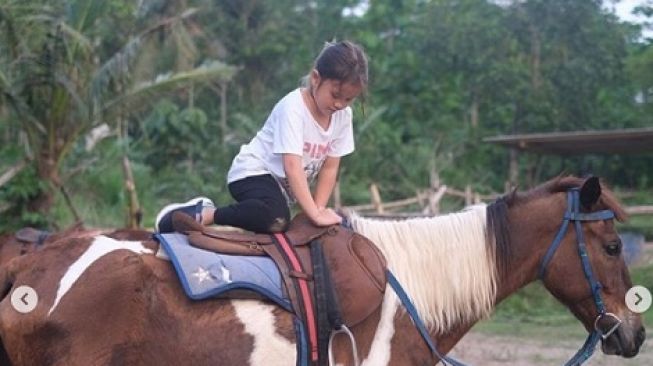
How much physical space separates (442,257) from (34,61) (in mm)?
10190

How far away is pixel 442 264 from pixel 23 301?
1.72m

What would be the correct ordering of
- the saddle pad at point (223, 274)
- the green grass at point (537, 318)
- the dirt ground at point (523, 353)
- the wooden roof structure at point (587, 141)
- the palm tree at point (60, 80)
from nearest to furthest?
the saddle pad at point (223, 274) → the dirt ground at point (523, 353) → the green grass at point (537, 318) → the palm tree at point (60, 80) → the wooden roof structure at point (587, 141)

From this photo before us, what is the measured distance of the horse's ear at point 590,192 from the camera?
4.01 m

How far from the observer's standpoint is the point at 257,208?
400cm

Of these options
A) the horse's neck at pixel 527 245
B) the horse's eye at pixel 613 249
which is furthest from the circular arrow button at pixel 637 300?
the horse's neck at pixel 527 245

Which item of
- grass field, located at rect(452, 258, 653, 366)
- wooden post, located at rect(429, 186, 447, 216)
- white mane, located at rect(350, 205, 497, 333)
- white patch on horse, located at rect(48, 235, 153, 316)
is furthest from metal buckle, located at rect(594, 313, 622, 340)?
wooden post, located at rect(429, 186, 447, 216)

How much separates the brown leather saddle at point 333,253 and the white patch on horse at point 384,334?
0.06 m

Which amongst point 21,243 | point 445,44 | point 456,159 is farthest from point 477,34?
point 21,243

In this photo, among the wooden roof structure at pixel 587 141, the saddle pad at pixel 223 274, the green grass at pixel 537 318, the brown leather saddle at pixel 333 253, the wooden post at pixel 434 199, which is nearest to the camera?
the saddle pad at pixel 223 274

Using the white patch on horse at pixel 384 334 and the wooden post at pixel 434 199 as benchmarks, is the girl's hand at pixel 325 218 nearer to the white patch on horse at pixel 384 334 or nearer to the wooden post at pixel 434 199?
the white patch on horse at pixel 384 334

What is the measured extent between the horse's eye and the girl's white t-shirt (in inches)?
48.1

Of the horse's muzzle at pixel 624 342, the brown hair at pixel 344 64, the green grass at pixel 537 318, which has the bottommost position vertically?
the green grass at pixel 537 318

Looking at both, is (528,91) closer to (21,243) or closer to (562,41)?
(562,41)

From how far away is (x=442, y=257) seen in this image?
404 centimetres
